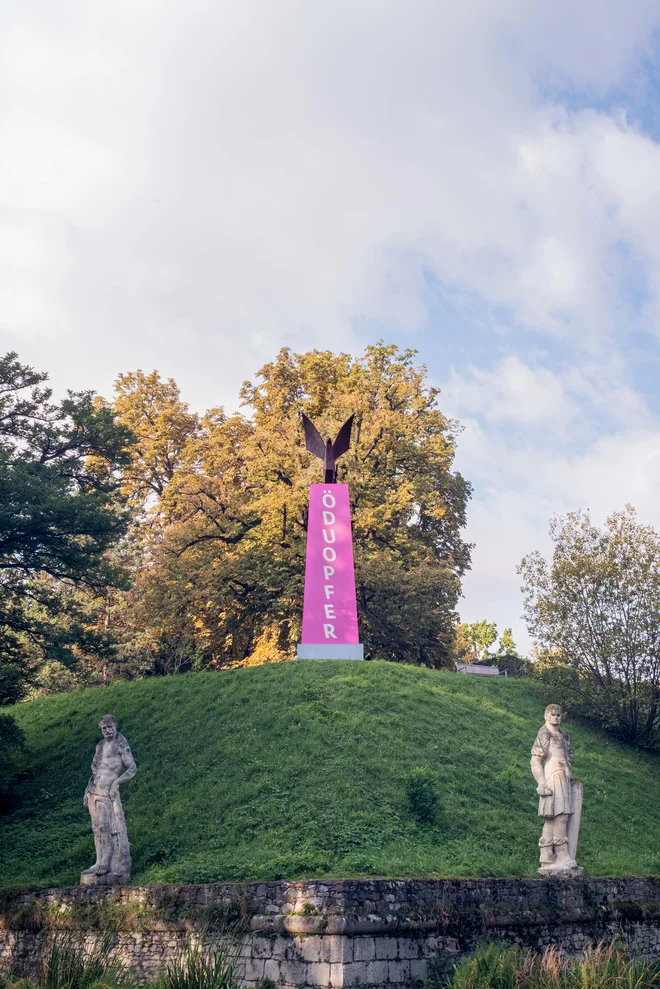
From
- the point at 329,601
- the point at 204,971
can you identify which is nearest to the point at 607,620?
the point at 329,601

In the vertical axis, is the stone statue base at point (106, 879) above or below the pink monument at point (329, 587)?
below

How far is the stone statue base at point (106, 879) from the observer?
Answer: 15461 millimetres

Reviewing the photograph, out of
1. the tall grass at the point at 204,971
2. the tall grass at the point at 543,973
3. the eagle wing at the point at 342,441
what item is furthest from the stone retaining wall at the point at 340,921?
the eagle wing at the point at 342,441

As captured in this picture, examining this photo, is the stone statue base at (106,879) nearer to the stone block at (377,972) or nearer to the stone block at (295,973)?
the stone block at (295,973)

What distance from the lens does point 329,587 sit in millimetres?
26656

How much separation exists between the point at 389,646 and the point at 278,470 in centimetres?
776

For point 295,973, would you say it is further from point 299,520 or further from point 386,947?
point 299,520

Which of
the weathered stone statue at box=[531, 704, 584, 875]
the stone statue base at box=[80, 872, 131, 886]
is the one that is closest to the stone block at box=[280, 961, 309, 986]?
the stone statue base at box=[80, 872, 131, 886]

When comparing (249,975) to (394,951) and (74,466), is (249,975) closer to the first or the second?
(394,951)

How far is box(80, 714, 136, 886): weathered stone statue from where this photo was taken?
15711 millimetres

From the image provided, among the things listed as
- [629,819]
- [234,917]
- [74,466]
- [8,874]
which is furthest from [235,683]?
[234,917]

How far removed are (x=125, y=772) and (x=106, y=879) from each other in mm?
1716

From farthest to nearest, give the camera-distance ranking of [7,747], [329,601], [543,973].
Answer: [329,601], [7,747], [543,973]

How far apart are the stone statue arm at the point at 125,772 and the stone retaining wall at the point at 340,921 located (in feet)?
5.42
